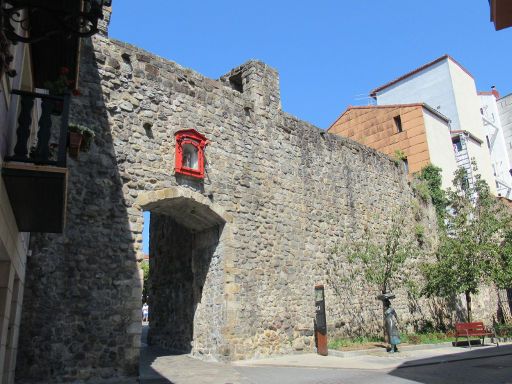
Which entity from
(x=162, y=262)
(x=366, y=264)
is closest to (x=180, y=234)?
(x=162, y=262)

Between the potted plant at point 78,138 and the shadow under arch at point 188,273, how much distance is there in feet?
5.32

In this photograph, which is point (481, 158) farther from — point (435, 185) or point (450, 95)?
point (435, 185)

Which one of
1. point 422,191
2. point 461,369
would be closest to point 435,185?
point 422,191

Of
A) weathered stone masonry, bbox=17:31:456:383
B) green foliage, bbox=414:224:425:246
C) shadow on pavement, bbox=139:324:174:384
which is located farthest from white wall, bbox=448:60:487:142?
shadow on pavement, bbox=139:324:174:384

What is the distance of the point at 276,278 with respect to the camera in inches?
462

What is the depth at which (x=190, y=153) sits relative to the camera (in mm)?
10688

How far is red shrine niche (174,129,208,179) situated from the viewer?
10.2 meters

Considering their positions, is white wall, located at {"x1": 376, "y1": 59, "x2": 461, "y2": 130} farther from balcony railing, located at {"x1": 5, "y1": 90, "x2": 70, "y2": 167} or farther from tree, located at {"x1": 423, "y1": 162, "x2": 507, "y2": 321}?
balcony railing, located at {"x1": 5, "y1": 90, "x2": 70, "y2": 167}

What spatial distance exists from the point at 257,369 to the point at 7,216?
20.8 ft

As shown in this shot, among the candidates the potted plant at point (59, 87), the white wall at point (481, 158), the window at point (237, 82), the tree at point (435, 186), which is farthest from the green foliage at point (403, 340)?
the white wall at point (481, 158)

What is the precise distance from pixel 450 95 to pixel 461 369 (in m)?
22.2

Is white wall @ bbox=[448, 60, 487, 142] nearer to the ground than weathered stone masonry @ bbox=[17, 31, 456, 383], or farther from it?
farther from it

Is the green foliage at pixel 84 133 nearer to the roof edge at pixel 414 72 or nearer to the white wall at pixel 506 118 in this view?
the roof edge at pixel 414 72

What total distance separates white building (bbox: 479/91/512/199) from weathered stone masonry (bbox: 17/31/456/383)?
27303mm
